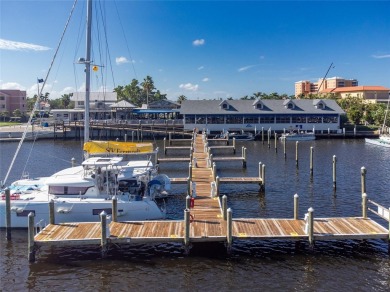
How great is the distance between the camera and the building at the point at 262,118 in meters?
85.1

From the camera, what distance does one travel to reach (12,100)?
145 metres

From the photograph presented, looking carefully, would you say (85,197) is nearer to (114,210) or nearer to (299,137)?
(114,210)

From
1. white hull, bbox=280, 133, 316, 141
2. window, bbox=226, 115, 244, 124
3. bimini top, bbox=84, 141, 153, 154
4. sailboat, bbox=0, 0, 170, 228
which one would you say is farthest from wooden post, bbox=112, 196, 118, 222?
window, bbox=226, 115, 244, 124

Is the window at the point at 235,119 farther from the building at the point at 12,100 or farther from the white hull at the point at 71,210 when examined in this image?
the building at the point at 12,100

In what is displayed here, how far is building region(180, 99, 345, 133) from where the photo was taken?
85062 millimetres

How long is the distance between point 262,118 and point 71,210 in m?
65.8

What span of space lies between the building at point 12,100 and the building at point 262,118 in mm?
83160

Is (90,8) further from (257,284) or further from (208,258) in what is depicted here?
(257,284)

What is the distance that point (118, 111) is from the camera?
9750 centimetres

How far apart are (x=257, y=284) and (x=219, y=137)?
2399 inches

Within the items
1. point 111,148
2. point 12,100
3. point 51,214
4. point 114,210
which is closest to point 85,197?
point 51,214

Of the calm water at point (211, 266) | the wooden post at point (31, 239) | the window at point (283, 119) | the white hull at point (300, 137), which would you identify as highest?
the window at point (283, 119)

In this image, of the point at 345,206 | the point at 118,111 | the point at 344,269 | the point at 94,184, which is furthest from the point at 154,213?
the point at 118,111

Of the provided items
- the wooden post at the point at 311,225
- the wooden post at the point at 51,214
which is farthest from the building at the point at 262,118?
the wooden post at the point at 311,225
